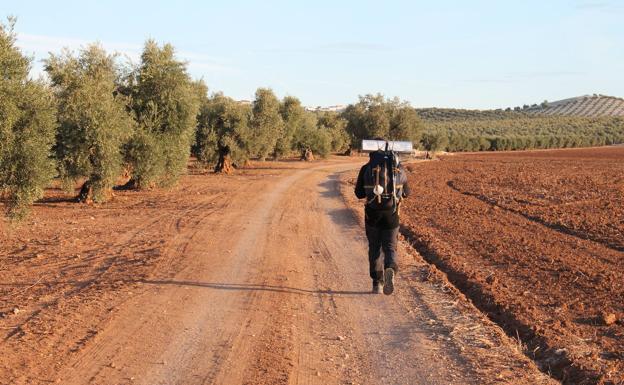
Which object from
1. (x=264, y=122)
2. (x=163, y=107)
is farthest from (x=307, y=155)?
(x=163, y=107)

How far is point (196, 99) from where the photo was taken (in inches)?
1008

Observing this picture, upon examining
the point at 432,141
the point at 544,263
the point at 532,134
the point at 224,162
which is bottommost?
the point at 544,263

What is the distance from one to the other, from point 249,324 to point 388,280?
234 centimetres

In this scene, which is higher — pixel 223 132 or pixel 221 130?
pixel 221 130

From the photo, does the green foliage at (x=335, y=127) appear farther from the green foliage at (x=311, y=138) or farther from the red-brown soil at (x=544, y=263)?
the red-brown soil at (x=544, y=263)

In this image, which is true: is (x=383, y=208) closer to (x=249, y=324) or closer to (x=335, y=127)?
(x=249, y=324)

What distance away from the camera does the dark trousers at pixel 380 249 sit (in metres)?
8.84

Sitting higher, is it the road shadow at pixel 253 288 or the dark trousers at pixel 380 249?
the dark trousers at pixel 380 249

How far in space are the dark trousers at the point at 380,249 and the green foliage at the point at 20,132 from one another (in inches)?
334

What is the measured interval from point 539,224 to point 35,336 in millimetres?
15066

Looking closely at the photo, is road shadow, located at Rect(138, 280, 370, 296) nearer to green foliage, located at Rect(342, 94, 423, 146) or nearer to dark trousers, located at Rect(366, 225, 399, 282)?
dark trousers, located at Rect(366, 225, 399, 282)

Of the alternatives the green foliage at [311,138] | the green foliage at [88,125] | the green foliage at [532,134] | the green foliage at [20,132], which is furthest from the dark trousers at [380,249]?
the green foliage at [532,134]

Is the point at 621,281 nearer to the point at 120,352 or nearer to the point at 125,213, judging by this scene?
the point at 120,352

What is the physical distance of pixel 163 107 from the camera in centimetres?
2472
